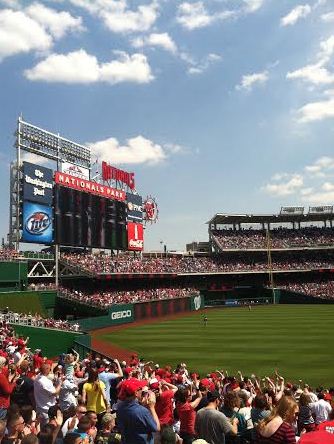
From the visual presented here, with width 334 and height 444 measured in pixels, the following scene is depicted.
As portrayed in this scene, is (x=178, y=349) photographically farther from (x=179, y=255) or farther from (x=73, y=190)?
(x=179, y=255)

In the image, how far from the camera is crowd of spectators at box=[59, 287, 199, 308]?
45344 millimetres

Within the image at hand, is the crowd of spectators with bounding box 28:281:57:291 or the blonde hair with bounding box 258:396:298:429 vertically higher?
the blonde hair with bounding box 258:396:298:429

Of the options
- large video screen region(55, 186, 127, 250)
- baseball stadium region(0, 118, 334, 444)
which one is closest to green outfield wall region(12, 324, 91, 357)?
baseball stadium region(0, 118, 334, 444)

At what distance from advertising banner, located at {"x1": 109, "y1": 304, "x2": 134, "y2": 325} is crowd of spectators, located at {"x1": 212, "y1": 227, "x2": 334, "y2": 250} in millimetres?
30322

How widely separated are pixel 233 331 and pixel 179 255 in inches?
1664

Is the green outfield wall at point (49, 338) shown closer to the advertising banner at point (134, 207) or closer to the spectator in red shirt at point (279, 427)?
the spectator in red shirt at point (279, 427)

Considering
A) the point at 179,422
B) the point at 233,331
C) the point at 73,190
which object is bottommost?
the point at 233,331

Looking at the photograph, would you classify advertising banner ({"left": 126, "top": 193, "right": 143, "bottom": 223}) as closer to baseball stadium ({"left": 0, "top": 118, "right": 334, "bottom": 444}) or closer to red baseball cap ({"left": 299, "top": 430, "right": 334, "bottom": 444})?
baseball stadium ({"left": 0, "top": 118, "right": 334, "bottom": 444})

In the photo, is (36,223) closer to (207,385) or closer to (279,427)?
(207,385)

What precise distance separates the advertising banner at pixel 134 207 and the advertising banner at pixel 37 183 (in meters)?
13.8

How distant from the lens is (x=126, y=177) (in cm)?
5988

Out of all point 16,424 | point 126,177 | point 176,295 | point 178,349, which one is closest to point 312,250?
point 176,295

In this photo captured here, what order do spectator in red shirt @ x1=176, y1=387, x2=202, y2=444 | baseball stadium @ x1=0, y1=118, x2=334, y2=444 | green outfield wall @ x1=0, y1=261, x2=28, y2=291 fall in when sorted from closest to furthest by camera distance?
1. spectator in red shirt @ x1=176, y1=387, x2=202, y2=444
2. baseball stadium @ x1=0, y1=118, x2=334, y2=444
3. green outfield wall @ x1=0, y1=261, x2=28, y2=291

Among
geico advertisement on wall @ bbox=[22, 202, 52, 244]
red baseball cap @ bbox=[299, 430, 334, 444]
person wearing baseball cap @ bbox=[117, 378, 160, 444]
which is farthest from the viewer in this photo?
geico advertisement on wall @ bbox=[22, 202, 52, 244]
